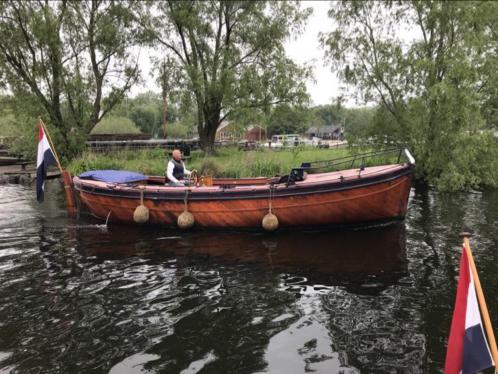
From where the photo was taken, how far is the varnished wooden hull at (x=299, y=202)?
29.9ft

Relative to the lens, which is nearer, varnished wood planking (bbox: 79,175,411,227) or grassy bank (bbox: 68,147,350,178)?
varnished wood planking (bbox: 79,175,411,227)

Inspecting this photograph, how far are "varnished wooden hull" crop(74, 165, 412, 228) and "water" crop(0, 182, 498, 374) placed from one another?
43 centimetres

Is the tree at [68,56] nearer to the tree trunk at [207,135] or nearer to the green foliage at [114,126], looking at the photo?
the tree trunk at [207,135]

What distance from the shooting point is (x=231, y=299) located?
253 inches

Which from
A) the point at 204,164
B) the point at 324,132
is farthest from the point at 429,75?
the point at 324,132

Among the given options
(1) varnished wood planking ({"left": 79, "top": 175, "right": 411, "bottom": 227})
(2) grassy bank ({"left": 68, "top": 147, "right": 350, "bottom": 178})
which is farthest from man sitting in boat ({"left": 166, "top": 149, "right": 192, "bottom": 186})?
(2) grassy bank ({"left": 68, "top": 147, "right": 350, "bottom": 178})

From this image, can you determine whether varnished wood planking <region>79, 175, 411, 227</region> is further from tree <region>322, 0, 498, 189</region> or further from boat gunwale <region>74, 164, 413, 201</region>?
tree <region>322, 0, 498, 189</region>

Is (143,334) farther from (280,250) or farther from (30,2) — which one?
(30,2)

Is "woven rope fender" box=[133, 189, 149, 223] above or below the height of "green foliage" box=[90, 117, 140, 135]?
below

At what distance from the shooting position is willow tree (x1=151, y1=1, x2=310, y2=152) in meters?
22.5

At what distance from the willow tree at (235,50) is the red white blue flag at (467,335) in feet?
65.6

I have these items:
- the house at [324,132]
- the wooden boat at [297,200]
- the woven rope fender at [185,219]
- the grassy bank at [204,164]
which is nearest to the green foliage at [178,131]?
the house at [324,132]

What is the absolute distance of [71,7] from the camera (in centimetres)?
2164

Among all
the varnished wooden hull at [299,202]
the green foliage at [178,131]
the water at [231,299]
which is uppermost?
the green foliage at [178,131]
